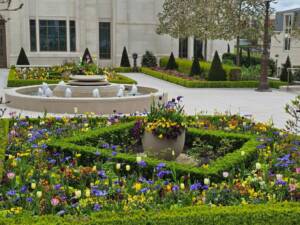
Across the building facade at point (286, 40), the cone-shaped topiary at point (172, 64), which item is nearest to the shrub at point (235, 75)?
the cone-shaped topiary at point (172, 64)

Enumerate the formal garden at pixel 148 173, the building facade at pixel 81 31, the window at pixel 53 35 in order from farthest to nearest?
the window at pixel 53 35
the building facade at pixel 81 31
the formal garden at pixel 148 173

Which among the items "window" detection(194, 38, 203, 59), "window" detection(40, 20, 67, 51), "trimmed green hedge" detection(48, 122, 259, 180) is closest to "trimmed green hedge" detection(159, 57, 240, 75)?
"window" detection(194, 38, 203, 59)

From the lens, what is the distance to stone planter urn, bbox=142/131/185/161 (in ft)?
22.0

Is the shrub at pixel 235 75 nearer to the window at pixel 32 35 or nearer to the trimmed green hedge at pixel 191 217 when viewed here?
the window at pixel 32 35

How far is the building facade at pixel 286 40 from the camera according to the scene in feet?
132

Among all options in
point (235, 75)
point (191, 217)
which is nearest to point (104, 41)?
point (235, 75)

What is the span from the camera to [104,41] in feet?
104

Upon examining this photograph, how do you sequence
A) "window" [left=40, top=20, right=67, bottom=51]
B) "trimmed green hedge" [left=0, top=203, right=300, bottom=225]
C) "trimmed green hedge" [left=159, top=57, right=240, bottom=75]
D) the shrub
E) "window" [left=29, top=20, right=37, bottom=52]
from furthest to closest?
"window" [left=40, top=20, right=67, bottom=51] < "window" [left=29, top=20, right=37, bottom=52] < "trimmed green hedge" [left=159, top=57, right=240, bottom=75] < the shrub < "trimmed green hedge" [left=0, top=203, right=300, bottom=225]

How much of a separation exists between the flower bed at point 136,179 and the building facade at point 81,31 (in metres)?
23.3

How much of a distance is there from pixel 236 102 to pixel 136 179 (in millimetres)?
10478

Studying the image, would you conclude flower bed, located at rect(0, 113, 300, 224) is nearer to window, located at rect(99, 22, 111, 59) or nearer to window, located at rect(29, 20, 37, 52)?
window, located at rect(29, 20, 37, 52)

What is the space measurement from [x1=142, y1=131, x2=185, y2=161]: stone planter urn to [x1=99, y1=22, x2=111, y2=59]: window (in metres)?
25.5

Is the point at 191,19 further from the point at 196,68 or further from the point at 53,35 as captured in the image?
the point at 53,35

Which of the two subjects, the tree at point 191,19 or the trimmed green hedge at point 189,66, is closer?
the trimmed green hedge at point 189,66
